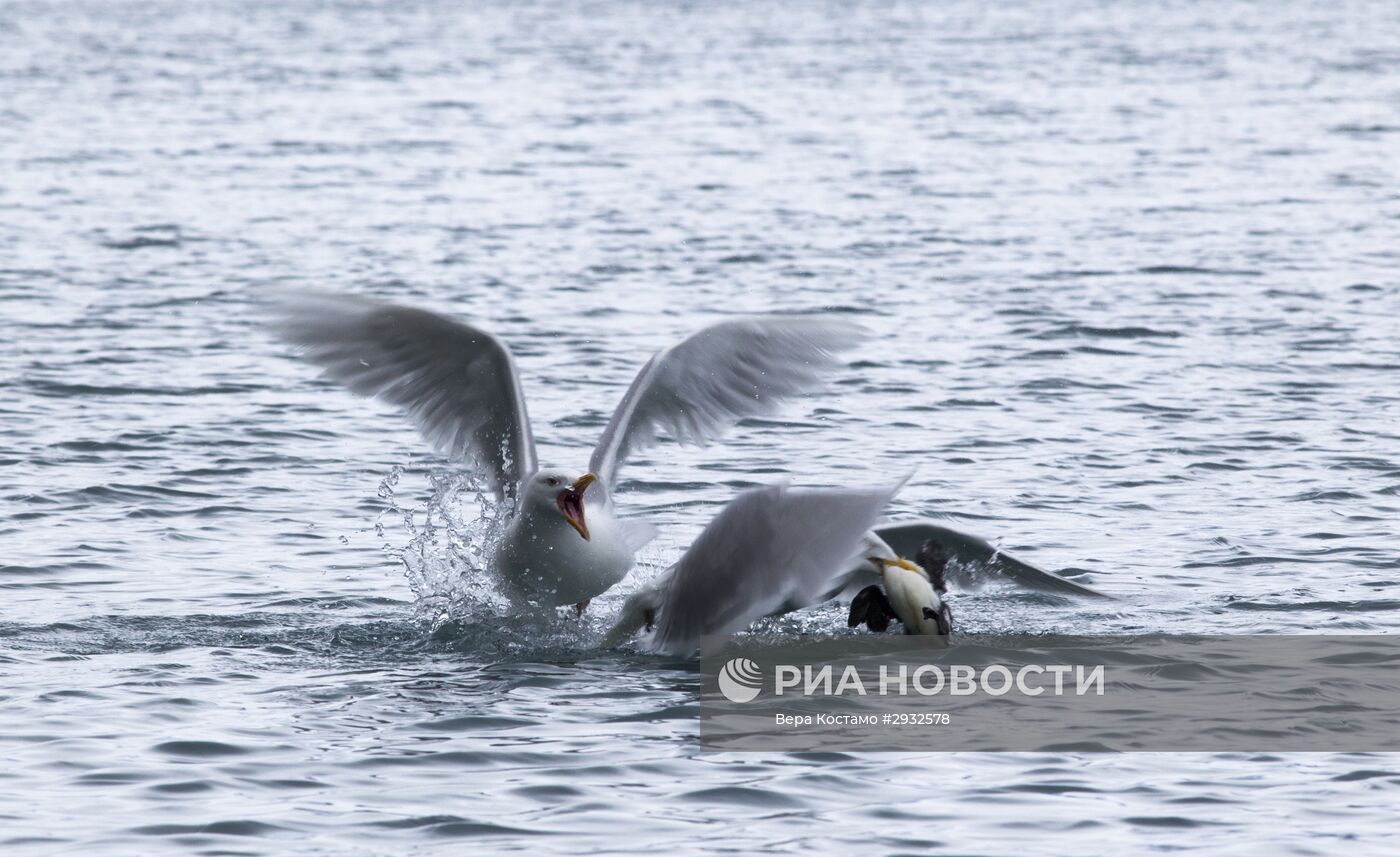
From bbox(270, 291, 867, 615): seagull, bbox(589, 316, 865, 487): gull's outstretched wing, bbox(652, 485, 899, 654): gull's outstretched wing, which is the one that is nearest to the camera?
bbox(652, 485, 899, 654): gull's outstretched wing

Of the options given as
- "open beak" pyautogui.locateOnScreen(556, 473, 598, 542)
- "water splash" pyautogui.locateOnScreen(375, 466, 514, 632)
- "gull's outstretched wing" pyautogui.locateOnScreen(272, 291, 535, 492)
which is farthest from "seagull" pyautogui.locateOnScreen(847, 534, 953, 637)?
"gull's outstretched wing" pyautogui.locateOnScreen(272, 291, 535, 492)

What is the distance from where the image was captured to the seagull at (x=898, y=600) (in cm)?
1037

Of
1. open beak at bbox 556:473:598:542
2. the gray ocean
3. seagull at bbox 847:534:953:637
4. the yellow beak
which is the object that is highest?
open beak at bbox 556:473:598:542

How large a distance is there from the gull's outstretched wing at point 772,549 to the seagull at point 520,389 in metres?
1.38

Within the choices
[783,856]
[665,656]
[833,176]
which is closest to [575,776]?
[783,856]

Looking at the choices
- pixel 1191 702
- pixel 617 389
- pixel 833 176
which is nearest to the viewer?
pixel 1191 702

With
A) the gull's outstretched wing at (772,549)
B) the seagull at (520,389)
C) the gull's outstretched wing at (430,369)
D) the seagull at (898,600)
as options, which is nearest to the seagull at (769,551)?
the gull's outstretched wing at (772,549)

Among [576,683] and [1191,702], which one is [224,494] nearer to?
[576,683]

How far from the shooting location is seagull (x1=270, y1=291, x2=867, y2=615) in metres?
10.7

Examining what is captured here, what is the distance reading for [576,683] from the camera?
9.93 meters

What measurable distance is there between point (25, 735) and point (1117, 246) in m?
16.8

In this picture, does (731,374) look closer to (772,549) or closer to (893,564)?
(893,564)

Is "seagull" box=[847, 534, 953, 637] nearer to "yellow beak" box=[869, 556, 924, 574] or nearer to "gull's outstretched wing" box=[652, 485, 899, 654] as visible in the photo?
"yellow beak" box=[869, 556, 924, 574]

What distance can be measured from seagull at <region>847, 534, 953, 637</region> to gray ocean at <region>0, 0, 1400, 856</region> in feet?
1.30
